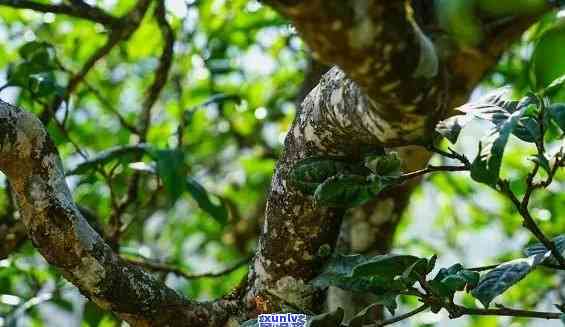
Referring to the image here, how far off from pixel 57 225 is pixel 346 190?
24cm

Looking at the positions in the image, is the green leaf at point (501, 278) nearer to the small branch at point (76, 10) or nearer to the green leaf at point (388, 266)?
the green leaf at point (388, 266)

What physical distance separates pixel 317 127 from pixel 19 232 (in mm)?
502

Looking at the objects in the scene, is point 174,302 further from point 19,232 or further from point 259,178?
point 259,178

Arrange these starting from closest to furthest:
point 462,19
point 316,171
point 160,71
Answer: point 462,19
point 316,171
point 160,71

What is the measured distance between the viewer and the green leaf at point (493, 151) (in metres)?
0.50

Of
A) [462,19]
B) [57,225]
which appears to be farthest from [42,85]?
[462,19]

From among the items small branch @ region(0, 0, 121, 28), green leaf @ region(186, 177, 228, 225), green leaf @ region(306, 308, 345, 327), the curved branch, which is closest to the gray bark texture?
the curved branch

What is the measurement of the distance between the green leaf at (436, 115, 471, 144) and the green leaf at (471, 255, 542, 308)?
99 millimetres

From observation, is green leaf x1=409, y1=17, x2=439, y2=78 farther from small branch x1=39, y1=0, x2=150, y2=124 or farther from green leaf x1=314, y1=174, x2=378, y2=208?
small branch x1=39, y1=0, x2=150, y2=124

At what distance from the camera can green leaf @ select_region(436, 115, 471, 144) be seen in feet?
1.82

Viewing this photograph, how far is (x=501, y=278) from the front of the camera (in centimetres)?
56

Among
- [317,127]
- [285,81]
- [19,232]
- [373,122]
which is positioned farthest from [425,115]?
[285,81]

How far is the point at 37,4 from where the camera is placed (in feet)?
3.33

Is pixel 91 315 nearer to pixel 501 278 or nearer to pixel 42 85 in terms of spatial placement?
pixel 42 85
